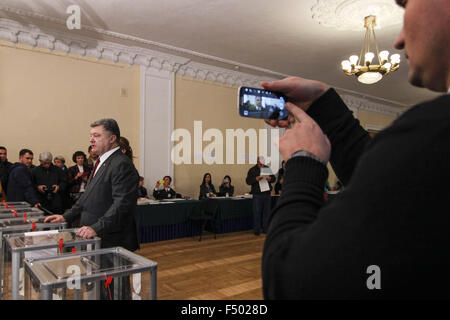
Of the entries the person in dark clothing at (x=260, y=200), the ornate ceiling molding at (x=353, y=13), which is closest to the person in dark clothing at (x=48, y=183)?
the person in dark clothing at (x=260, y=200)

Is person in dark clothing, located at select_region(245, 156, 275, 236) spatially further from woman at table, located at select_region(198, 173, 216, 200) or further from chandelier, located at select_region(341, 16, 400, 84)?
chandelier, located at select_region(341, 16, 400, 84)

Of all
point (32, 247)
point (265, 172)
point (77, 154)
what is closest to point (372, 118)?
point (265, 172)

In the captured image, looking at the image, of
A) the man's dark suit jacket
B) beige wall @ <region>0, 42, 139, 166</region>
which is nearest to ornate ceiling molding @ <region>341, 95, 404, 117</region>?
beige wall @ <region>0, 42, 139, 166</region>

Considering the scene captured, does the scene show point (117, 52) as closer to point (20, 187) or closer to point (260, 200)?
point (20, 187)

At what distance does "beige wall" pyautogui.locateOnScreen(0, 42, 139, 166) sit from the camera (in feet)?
17.9

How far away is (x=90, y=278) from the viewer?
105 centimetres

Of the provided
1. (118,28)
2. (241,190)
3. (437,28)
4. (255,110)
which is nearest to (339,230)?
(437,28)

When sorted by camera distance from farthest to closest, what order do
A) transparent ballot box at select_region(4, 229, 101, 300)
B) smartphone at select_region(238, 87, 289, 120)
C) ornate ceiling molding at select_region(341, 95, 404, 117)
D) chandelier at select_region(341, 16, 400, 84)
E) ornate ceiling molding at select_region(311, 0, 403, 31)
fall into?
1. ornate ceiling molding at select_region(341, 95, 404, 117)
2. chandelier at select_region(341, 16, 400, 84)
3. ornate ceiling molding at select_region(311, 0, 403, 31)
4. transparent ballot box at select_region(4, 229, 101, 300)
5. smartphone at select_region(238, 87, 289, 120)

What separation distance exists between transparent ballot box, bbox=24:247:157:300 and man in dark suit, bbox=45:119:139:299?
36.1 inches

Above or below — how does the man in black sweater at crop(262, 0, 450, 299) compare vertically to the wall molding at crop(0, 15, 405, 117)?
below

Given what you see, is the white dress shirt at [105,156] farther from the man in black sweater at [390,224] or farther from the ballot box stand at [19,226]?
the man in black sweater at [390,224]

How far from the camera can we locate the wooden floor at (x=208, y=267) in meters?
3.38

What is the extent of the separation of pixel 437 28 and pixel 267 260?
42cm

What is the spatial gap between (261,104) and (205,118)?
6.91 metres
